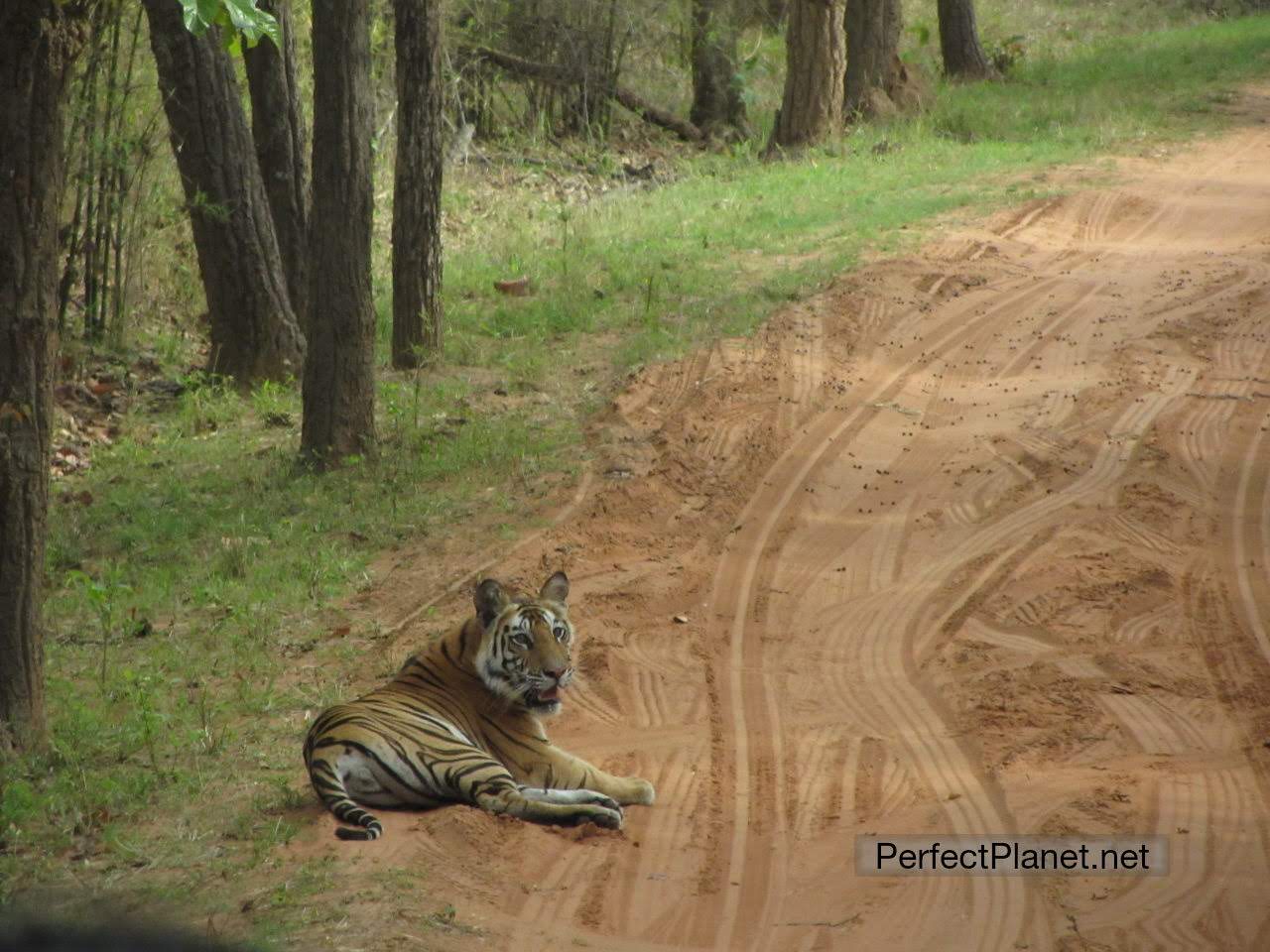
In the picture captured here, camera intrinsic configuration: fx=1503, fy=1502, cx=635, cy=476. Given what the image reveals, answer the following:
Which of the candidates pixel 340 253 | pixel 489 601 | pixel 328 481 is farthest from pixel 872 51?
pixel 489 601

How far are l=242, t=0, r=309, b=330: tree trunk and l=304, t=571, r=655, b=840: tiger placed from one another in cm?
753

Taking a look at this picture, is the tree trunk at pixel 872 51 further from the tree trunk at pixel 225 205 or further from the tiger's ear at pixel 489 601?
the tiger's ear at pixel 489 601

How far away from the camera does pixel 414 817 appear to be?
19.9ft

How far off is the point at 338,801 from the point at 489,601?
1.18 meters

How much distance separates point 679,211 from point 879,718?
1090 centimetres

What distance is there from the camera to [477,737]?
6.55 metres

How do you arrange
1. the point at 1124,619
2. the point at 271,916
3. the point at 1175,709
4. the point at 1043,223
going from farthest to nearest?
the point at 1043,223 < the point at 1124,619 < the point at 1175,709 < the point at 271,916

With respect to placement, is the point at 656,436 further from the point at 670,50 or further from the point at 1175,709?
the point at 670,50

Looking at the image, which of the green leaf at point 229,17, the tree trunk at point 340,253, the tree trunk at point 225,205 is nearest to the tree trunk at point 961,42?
the tree trunk at point 225,205

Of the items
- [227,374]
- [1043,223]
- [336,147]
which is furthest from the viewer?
[1043,223]

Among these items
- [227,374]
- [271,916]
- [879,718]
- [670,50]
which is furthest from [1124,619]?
[670,50]

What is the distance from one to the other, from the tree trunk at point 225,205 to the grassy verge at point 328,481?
46 centimetres

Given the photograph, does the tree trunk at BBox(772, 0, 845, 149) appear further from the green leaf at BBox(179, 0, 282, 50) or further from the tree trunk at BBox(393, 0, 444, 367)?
the green leaf at BBox(179, 0, 282, 50)

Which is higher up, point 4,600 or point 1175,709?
point 4,600
